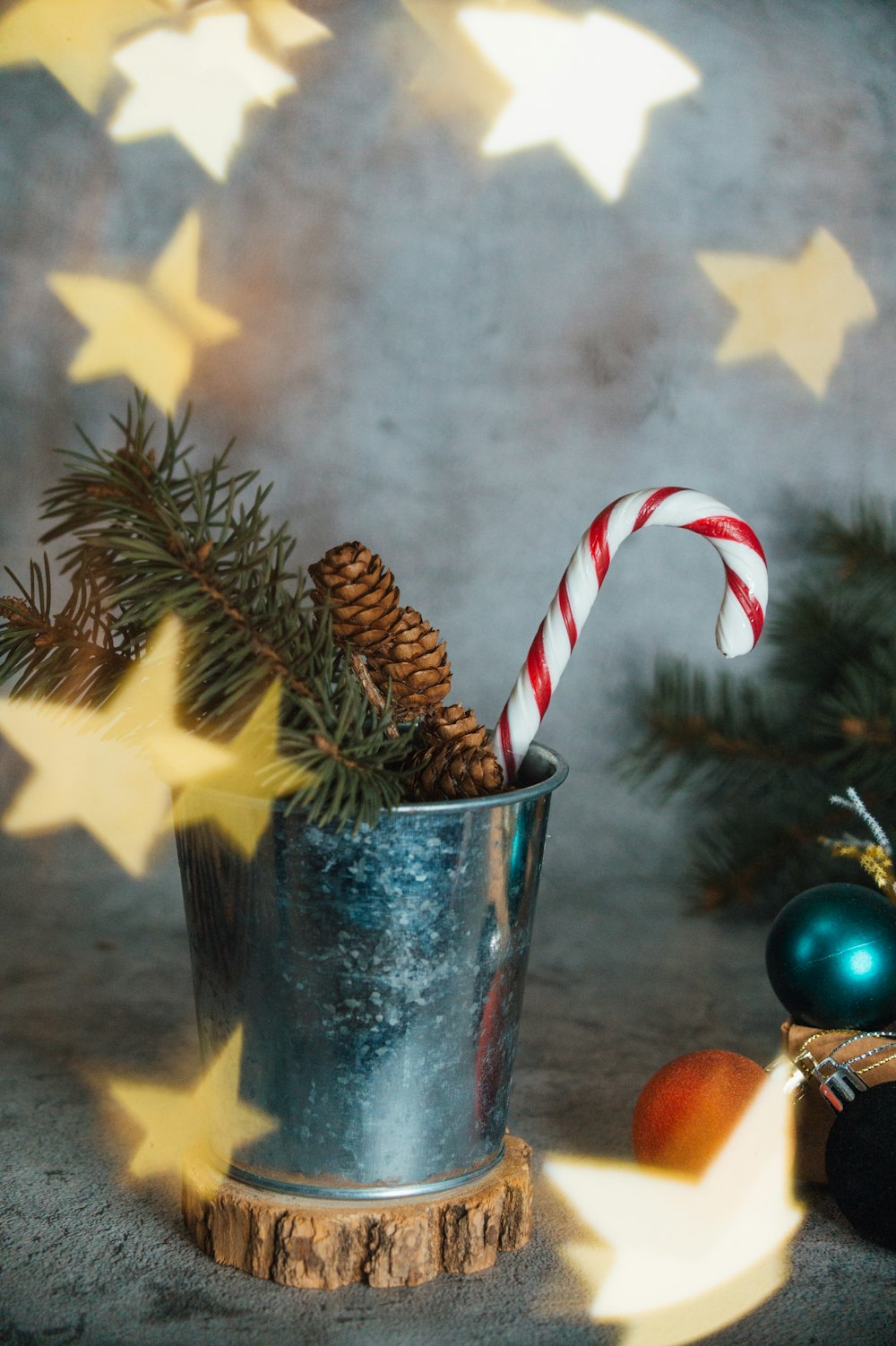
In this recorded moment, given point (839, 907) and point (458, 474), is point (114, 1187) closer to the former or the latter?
point (839, 907)

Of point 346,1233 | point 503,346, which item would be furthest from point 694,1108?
point 503,346

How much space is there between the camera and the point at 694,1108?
107 cm

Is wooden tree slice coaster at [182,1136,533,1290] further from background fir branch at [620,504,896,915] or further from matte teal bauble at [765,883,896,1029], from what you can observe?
background fir branch at [620,504,896,915]

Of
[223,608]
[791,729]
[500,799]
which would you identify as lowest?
[791,729]

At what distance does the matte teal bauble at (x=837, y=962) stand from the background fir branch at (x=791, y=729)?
21.7 inches

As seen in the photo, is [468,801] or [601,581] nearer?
[468,801]

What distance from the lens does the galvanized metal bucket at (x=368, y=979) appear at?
906 millimetres

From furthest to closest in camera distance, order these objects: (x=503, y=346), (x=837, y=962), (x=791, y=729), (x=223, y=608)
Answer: (x=503, y=346)
(x=791, y=729)
(x=837, y=962)
(x=223, y=608)

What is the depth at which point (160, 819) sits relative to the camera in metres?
2.00

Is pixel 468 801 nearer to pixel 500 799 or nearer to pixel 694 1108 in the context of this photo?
pixel 500 799

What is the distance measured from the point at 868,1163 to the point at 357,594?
0.58 metres

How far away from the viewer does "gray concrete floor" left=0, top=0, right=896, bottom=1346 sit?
1.89 metres

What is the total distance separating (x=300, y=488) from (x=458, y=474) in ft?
0.79

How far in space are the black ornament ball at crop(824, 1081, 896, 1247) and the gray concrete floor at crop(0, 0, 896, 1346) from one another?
731mm
